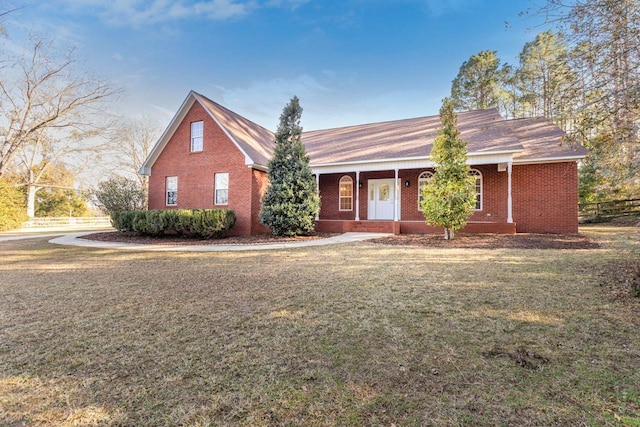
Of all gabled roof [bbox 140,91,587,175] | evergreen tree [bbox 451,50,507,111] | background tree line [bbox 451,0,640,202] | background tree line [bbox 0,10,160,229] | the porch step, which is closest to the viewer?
background tree line [bbox 451,0,640,202]

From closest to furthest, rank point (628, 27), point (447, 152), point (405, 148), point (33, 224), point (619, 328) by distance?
1. point (619, 328)
2. point (628, 27)
3. point (447, 152)
4. point (405, 148)
5. point (33, 224)

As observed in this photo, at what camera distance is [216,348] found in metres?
2.88

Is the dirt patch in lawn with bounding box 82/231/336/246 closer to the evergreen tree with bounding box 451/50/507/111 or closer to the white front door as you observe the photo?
the white front door

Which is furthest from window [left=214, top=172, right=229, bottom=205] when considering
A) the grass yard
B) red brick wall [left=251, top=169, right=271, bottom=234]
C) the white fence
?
the white fence

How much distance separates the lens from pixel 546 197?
1323cm

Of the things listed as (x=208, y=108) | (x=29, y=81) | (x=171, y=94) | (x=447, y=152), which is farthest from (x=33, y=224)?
(x=447, y=152)

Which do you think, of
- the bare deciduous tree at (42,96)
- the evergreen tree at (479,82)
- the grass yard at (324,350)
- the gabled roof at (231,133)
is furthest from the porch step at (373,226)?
the bare deciduous tree at (42,96)

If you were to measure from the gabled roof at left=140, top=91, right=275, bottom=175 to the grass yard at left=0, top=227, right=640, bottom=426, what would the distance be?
32.7ft

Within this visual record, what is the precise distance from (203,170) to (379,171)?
30.1 feet

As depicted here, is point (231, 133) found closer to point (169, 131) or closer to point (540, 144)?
point (169, 131)

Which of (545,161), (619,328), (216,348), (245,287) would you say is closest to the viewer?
(216,348)

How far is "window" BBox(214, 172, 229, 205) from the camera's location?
15.2 metres

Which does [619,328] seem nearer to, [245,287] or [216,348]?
[216,348]

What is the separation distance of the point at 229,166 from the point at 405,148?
28.3ft
